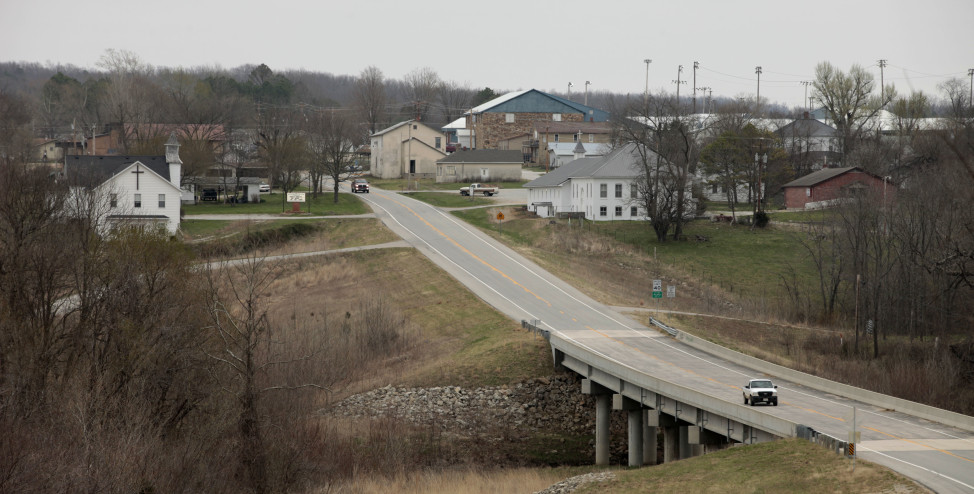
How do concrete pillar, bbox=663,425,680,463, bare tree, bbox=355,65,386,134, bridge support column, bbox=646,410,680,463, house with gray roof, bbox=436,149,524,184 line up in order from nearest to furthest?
bridge support column, bbox=646,410,680,463 < concrete pillar, bbox=663,425,680,463 < house with gray roof, bbox=436,149,524,184 < bare tree, bbox=355,65,386,134

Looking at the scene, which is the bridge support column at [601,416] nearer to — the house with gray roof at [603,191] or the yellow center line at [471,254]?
the yellow center line at [471,254]

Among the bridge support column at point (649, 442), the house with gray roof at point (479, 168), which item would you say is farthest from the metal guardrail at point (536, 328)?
the house with gray roof at point (479, 168)

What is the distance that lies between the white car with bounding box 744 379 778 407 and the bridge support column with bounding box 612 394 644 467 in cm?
568

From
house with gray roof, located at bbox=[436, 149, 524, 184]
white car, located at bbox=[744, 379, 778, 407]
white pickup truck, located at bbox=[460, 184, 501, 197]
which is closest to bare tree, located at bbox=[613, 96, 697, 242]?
white pickup truck, located at bbox=[460, 184, 501, 197]

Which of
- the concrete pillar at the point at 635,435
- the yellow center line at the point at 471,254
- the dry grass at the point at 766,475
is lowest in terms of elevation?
the concrete pillar at the point at 635,435

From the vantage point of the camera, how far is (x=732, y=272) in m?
64.3

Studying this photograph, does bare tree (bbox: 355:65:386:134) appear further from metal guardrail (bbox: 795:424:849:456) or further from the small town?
metal guardrail (bbox: 795:424:849:456)

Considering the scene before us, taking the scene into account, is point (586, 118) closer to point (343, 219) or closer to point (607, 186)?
point (607, 186)

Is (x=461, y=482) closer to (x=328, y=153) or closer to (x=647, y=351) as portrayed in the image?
(x=647, y=351)

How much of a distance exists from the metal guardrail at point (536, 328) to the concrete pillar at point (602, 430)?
4.84 m

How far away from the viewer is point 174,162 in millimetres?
74438

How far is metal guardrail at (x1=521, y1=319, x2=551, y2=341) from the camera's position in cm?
4012

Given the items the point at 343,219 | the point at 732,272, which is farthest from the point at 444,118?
the point at 732,272

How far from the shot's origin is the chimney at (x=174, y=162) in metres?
73.6
